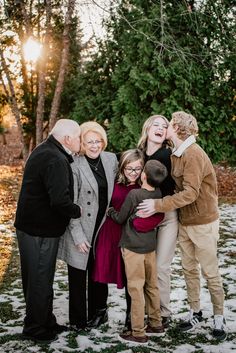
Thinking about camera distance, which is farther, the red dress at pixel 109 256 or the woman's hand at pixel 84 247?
the red dress at pixel 109 256

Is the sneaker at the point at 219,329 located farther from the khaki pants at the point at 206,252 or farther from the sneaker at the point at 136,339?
the sneaker at the point at 136,339

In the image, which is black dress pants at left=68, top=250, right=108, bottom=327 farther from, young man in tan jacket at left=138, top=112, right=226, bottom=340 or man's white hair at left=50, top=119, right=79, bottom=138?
man's white hair at left=50, top=119, right=79, bottom=138

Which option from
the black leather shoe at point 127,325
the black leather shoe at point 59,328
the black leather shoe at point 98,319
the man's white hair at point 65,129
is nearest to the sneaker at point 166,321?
the black leather shoe at point 127,325

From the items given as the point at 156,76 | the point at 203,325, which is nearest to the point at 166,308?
the point at 203,325

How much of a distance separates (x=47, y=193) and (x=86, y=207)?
442 millimetres

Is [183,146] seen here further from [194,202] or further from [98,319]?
[98,319]

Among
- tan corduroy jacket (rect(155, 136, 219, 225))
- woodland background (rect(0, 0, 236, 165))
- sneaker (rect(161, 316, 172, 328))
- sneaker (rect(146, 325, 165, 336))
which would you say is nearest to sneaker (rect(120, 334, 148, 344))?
sneaker (rect(146, 325, 165, 336))

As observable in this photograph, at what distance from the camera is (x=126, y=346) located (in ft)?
13.0

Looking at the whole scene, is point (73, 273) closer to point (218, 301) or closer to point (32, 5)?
point (218, 301)

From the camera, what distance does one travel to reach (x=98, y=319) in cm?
445

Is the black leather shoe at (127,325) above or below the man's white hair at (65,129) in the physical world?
below

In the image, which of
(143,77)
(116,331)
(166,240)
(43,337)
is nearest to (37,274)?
(43,337)

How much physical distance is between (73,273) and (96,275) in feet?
0.73

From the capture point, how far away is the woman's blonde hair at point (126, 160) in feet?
13.1
